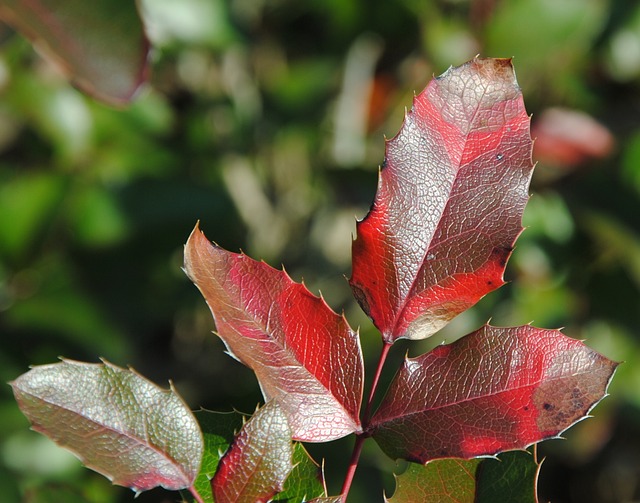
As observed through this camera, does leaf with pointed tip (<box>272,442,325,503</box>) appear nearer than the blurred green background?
Yes

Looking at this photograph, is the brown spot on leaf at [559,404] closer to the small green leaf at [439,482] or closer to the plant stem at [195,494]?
the small green leaf at [439,482]

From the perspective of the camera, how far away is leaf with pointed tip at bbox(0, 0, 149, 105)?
0.66 metres

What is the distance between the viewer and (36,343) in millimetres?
1189

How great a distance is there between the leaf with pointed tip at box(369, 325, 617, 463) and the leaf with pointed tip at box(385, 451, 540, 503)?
2 cm

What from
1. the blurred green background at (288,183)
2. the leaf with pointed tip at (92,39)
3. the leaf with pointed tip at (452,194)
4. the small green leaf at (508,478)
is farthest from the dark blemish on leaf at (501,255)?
the blurred green background at (288,183)

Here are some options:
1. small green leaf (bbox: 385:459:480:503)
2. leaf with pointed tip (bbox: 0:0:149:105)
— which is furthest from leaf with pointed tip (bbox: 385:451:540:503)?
leaf with pointed tip (bbox: 0:0:149:105)

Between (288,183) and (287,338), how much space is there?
1.24 m

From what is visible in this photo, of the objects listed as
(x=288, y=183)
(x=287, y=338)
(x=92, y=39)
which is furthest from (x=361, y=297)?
(x=288, y=183)

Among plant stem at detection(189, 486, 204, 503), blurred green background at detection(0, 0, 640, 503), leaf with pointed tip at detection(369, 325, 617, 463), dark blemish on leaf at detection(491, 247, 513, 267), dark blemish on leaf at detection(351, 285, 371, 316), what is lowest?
blurred green background at detection(0, 0, 640, 503)

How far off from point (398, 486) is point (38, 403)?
0.20 metres

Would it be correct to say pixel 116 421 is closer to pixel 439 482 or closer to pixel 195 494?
pixel 195 494

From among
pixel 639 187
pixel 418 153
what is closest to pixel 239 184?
pixel 639 187

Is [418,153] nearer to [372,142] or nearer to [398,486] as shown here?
[398,486]

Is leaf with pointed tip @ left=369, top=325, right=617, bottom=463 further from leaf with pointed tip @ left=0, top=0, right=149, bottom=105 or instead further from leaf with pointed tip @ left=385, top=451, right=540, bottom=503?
leaf with pointed tip @ left=0, top=0, right=149, bottom=105
